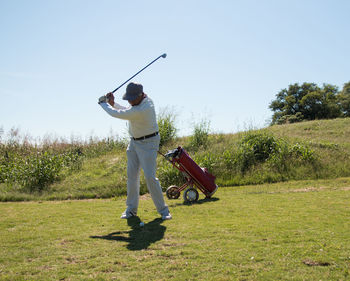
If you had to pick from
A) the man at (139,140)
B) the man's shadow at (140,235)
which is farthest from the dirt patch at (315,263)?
the man at (139,140)

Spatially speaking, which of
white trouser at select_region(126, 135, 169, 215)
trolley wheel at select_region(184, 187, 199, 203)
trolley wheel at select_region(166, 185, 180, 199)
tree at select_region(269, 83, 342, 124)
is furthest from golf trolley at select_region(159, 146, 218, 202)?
tree at select_region(269, 83, 342, 124)

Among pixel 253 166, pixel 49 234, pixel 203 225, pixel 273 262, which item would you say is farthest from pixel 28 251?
pixel 253 166

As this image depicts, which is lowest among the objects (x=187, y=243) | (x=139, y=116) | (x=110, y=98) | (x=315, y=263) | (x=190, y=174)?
Answer: (x=315, y=263)

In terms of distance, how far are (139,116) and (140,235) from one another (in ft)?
6.06

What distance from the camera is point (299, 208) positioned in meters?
6.27

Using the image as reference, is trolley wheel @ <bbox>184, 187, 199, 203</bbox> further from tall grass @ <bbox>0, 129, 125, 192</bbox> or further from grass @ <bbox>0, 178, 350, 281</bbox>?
tall grass @ <bbox>0, 129, 125, 192</bbox>

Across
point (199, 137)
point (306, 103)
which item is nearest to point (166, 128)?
point (199, 137)

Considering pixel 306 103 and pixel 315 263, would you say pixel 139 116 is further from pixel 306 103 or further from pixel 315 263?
pixel 306 103

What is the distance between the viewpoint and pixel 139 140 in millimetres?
5914

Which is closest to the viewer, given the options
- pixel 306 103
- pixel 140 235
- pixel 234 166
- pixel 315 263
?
pixel 315 263

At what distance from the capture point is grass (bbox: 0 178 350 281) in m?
3.47

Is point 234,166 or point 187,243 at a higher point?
point 234,166

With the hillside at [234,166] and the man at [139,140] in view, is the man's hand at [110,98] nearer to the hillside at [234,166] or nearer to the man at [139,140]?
the man at [139,140]

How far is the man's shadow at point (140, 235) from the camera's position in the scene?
4.50 meters
